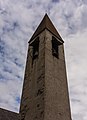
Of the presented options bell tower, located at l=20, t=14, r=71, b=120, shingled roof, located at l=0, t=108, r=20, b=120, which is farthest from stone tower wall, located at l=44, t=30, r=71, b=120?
shingled roof, located at l=0, t=108, r=20, b=120

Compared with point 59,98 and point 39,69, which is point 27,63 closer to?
point 39,69

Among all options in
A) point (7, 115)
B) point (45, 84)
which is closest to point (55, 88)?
point (45, 84)

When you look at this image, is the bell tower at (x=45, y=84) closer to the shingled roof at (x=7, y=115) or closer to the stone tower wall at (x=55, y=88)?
the stone tower wall at (x=55, y=88)

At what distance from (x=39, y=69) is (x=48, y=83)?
1133mm

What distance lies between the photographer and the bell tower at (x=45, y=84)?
9095 millimetres

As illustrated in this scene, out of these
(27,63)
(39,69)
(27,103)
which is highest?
(27,63)

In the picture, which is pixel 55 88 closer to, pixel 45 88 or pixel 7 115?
pixel 45 88

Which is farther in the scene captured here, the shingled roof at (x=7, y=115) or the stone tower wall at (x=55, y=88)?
the shingled roof at (x=7, y=115)

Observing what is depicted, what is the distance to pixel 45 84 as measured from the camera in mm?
9531

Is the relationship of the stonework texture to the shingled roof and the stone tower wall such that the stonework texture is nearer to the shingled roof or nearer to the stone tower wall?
the stone tower wall

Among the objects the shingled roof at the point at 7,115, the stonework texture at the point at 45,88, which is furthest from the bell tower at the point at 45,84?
the shingled roof at the point at 7,115

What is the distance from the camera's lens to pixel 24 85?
442 inches

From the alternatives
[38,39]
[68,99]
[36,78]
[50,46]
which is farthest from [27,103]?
[38,39]

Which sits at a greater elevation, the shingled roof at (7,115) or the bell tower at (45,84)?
the bell tower at (45,84)
